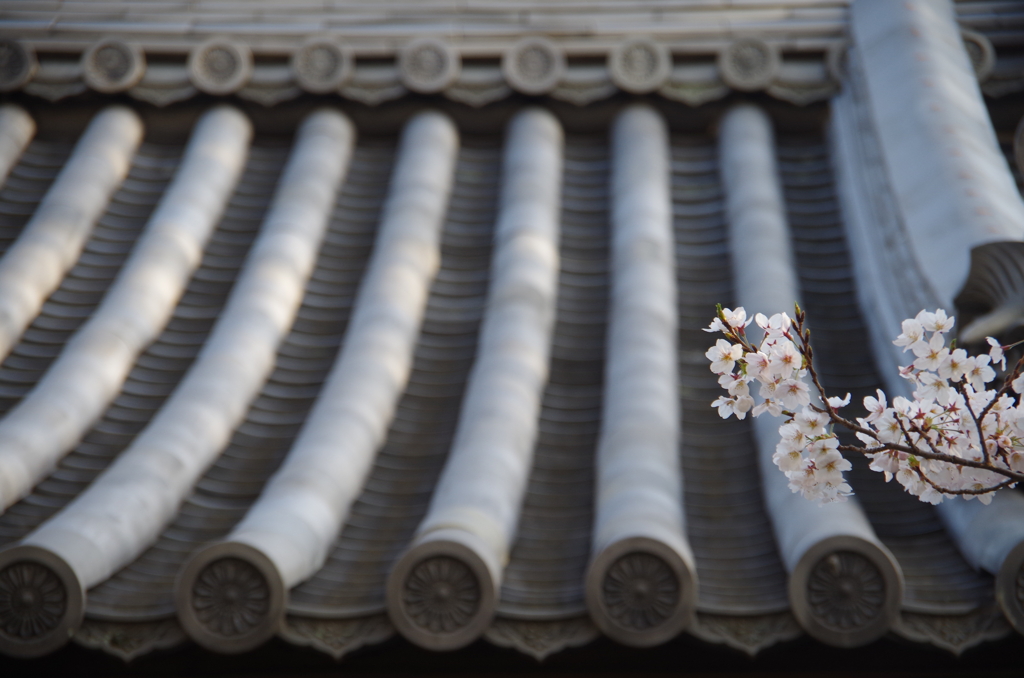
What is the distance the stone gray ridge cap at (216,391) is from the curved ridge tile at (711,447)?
194cm

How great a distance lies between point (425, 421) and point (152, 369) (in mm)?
1639

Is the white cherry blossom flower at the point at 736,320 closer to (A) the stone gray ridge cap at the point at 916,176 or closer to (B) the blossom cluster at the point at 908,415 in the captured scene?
(B) the blossom cluster at the point at 908,415

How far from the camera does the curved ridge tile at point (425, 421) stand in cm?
436

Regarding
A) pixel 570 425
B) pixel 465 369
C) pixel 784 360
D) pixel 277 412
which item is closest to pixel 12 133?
pixel 277 412

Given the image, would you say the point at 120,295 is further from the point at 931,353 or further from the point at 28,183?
the point at 931,353

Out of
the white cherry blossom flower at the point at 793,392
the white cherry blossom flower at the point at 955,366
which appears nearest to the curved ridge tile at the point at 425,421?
the white cherry blossom flower at the point at 793,392

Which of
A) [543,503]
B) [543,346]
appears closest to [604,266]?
[543,346]

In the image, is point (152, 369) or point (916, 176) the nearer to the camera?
point (916, 176)

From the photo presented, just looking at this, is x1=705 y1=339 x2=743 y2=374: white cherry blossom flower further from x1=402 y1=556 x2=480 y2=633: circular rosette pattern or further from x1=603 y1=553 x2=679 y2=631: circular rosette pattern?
x1=402 y1=556 x2=480 y2=633: circular rosette pattern

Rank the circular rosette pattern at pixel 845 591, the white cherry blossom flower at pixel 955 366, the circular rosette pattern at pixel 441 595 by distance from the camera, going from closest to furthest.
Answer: the white cherry blossom flower at pixel 955 366
the circular rosette pattern at pixel 845 591
the circular rosette pattern at pixel 441 595

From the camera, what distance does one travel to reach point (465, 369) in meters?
5.82

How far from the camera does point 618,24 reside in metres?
7.50

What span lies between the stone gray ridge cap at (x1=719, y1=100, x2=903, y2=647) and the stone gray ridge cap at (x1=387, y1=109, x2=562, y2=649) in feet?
3.72

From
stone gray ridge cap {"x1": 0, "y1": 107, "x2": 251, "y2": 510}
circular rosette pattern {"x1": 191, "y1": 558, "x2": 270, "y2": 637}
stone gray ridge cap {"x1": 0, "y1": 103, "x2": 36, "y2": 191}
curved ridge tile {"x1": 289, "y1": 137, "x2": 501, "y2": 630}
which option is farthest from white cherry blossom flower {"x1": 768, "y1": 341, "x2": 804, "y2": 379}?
stone gray ridge cap {"x1": 0, "y1": 103, "x2": 36, "y2": 191}
